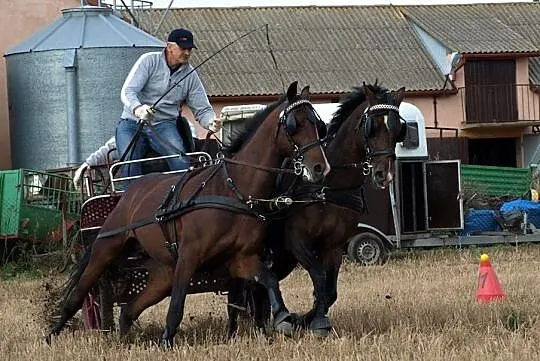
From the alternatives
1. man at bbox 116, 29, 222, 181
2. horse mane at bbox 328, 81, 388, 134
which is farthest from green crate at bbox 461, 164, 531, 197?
man at bbox 116, 29, 222, 181

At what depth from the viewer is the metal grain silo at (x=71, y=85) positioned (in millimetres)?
21188

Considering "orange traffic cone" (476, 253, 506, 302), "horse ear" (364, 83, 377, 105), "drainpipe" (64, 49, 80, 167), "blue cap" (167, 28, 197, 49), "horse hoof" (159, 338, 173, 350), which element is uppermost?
"drainpipe" (64, 49, 80, 167)

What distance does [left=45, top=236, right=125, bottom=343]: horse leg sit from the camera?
10.4 metres

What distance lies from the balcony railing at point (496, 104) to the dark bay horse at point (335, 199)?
28633 millimetres

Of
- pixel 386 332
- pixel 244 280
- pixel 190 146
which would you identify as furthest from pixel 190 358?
pixel 190 146

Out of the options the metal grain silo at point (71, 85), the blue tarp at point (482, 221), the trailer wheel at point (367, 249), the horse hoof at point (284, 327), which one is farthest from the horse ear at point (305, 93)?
the blue tarp at point (482, 221)

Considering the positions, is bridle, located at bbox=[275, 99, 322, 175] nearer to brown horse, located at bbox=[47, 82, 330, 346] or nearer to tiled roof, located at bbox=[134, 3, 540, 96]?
brown horse, located at bbox=[47, 82, 330, 346]

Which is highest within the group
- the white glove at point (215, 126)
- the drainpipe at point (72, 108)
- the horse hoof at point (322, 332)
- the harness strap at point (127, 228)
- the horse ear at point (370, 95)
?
the drainpipe at point (72, 108)

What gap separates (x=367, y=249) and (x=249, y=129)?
10103 mm

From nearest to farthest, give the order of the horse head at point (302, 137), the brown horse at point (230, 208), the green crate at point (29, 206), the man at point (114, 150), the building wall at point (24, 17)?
the horse head at point (302, 137) < the brown horse at point (230, 208) < the man at point (114, 150) < the green crate at point (29, 206) < the building wall at point (24, 17)

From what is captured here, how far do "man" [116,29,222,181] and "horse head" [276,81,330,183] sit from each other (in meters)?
1.53

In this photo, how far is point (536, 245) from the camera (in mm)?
22375

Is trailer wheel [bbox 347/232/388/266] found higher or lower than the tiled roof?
lower

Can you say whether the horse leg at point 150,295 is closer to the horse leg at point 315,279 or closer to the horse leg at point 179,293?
the horse leg at point 179,293
